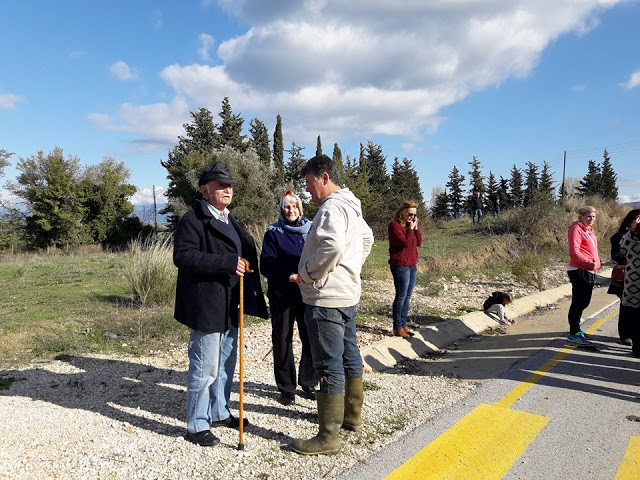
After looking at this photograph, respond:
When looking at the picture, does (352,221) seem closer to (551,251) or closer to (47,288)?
(47,288)

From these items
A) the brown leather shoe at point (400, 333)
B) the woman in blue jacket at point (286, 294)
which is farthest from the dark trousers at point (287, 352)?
the brown leather shoe at point (400, 333)

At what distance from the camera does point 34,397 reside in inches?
173

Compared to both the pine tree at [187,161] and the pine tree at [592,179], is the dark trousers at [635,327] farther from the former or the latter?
the pine tree at [592,179]

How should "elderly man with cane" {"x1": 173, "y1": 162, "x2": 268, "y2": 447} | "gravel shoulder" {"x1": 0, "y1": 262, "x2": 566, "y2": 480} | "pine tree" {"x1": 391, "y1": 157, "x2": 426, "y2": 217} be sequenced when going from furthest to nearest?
"pine tree" {"x1": 391, "y1": 157, "x2": 426, "y2": 217}
"elderly man with cane" {"x1": 173, "y1": 162, "x2": 268, "y2": 447}
"gravel shoulder" {"x1": 0, "y1": 262, "x2": 566, "y2": 480}

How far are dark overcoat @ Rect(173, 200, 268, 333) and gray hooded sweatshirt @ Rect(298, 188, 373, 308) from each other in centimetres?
61

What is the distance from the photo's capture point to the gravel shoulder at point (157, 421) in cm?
317

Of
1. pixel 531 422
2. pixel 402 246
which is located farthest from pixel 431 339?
pixel 531 422

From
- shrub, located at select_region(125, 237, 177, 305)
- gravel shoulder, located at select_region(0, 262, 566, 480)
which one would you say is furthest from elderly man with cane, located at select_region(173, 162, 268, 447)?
shrub, located at select_region(125, 237, 177, 305)

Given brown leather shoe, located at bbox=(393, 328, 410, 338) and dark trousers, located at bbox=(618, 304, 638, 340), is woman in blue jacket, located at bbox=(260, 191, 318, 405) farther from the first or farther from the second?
dark trousers, located at bbox=(618, 304, 638, 340)

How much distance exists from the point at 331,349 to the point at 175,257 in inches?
53.8

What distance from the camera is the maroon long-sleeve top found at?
6926 mm

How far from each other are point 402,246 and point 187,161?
103 feet

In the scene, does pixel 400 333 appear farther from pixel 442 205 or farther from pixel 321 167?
pixel 442 205

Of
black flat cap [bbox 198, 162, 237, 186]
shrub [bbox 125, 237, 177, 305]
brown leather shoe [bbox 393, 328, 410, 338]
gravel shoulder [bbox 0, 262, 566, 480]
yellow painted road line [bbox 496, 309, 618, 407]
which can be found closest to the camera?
gravel shoulder [bbox 0, 262, 566, 480]
